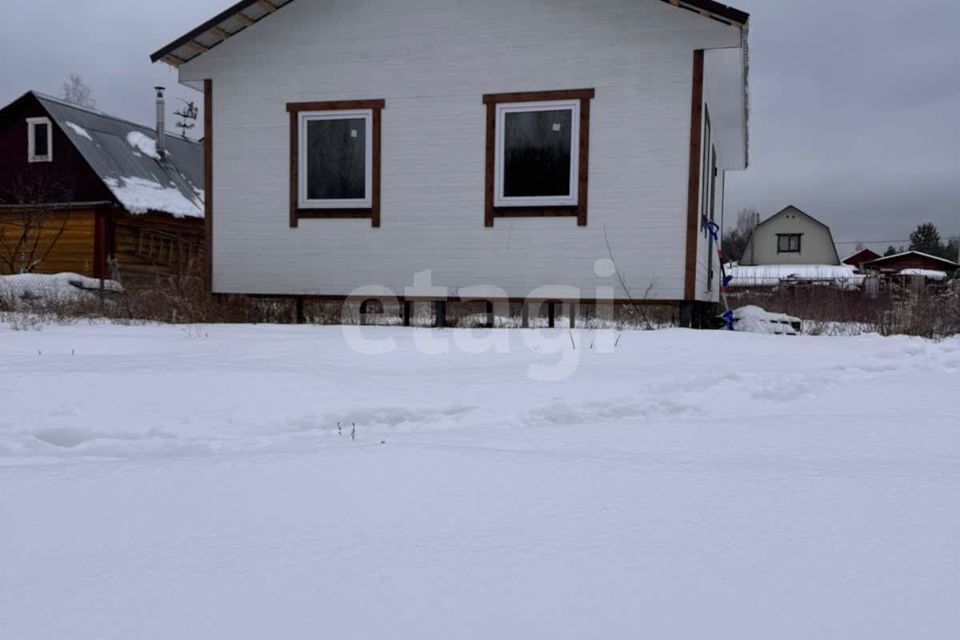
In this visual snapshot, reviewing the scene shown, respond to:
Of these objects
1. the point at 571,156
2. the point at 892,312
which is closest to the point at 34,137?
the point at 571,156

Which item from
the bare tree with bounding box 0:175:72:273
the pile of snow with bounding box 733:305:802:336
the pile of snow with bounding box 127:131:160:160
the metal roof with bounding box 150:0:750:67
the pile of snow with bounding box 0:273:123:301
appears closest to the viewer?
the metal roof with bounding box 150:0:750:67

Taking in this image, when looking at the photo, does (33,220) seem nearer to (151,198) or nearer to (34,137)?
(34,137)

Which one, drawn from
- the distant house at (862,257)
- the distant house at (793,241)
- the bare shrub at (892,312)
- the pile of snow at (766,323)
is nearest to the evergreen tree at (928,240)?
the distant house at (862,257)

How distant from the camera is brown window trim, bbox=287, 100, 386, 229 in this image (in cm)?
837

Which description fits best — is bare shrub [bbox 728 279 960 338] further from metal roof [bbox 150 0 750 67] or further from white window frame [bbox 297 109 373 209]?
metal roof [bbox 150 0 750 67]

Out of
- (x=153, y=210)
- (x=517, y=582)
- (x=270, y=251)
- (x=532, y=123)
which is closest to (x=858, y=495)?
(x=517, y=582)

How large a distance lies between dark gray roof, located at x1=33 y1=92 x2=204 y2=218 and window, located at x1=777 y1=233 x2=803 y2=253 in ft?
127

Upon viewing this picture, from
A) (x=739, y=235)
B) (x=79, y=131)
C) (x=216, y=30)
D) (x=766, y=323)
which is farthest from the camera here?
(x=739, y=235)

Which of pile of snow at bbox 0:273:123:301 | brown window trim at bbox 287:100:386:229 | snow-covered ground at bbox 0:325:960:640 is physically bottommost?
snow-covered ground at bbox 0:325:960:640

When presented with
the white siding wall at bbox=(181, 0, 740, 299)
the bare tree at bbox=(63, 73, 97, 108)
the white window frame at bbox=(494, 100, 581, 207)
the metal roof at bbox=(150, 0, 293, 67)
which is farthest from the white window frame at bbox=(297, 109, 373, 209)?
the bare tree at bbox=(63, 73, 97, 108)

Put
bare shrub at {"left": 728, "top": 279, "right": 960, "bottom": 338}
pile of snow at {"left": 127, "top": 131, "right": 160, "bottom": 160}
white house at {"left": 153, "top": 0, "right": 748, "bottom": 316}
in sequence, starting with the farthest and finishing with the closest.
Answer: pile of snow at {"left": 127, "top": 131, "right": 160, "bottom": 160}
white house at {"left": 153, "top": 0, "right": 748, "bottom": 316}
bare shrub at {"left": 728, "top": 279, "right": 960, "bottom": 338}

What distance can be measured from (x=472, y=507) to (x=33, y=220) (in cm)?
1874

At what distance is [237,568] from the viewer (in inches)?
61.0

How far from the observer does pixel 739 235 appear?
72.6m
